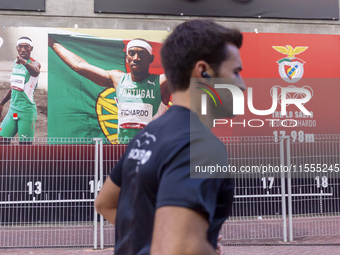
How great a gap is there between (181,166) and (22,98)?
10.8 meters

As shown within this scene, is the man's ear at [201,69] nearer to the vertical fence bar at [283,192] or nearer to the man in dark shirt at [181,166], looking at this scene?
the man in dark shirt at [181,166]

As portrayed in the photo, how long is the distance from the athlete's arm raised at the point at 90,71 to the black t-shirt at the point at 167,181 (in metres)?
10.3

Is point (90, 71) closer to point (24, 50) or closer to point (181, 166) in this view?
point (24, 50)

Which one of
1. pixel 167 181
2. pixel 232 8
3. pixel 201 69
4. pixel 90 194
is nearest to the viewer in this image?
pixel 167 181

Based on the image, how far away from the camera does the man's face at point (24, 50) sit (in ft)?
37.6

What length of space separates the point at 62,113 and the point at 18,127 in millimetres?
1142

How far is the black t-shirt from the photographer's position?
1.22 meters

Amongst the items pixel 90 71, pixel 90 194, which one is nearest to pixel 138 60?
pixel 90 71

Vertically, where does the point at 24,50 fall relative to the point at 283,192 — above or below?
above

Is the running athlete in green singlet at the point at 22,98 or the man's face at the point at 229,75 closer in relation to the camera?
the man's face at the point at 229,75

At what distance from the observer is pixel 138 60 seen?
1192 cm

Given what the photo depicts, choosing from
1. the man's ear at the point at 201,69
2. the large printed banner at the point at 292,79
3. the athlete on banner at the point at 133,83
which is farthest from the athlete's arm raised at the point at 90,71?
the man's ear at the point at 201,69

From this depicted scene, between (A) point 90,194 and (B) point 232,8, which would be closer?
(A) point 90,194

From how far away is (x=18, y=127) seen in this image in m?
11.4
